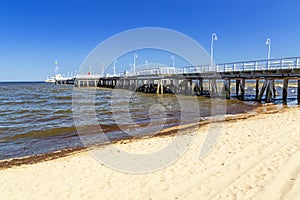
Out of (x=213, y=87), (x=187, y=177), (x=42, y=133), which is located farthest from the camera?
(x=213, y=87)

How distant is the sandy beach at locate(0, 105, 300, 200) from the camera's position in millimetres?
3832

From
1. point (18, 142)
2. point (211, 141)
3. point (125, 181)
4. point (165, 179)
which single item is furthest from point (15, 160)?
point (211, 141)

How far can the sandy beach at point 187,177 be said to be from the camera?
151 inches

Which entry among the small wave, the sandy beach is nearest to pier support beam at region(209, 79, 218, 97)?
the small wave

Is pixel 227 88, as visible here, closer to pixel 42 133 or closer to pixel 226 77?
pixel 226 77

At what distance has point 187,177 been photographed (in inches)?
178

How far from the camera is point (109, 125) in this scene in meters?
12.0

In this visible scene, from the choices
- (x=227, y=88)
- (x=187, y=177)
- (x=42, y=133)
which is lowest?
(x=42, y=133)

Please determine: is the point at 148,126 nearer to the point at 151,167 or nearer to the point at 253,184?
the point at 151,167

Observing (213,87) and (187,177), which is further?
(213,87)

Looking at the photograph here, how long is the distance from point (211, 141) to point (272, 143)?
1.66 meters

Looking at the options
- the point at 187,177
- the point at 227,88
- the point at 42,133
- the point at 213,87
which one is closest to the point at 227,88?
the point at 227,88

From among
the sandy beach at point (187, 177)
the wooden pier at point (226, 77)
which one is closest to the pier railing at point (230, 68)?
the wooden pier at point (226, 77)

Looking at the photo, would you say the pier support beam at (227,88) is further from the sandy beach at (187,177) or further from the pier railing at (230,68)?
the sandy beach at (187,177)
